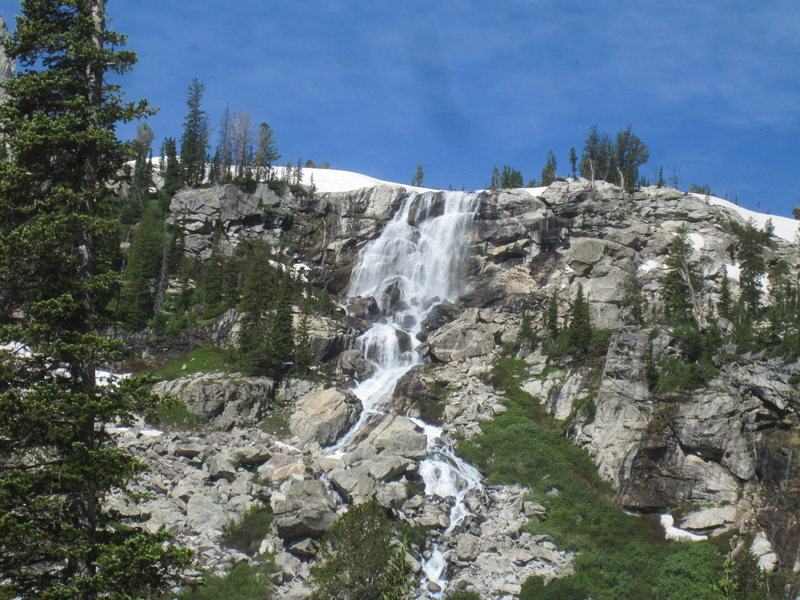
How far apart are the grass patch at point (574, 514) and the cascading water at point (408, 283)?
10.4ft

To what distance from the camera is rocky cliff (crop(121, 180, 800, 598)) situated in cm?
3641

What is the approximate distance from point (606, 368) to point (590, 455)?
6.99 meters

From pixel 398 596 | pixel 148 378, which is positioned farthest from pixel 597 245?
pixel 148 378

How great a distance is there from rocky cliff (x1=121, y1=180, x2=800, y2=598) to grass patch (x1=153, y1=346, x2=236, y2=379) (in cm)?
238

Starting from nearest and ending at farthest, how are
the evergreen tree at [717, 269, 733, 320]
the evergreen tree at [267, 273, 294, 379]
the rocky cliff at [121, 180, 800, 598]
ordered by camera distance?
the rocky cliff at [121, 180, 800, 598], the evergreen tree at [267, 273, 294, 379], the evergreen tree at [717, 269, 733, 320]

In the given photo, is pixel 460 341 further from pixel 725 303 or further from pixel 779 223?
pixel 779 223

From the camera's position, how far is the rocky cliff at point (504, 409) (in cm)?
3641

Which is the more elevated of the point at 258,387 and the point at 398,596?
the point at 258,387

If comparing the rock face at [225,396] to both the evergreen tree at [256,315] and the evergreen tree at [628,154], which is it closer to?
the evergreen tree at [256,315]

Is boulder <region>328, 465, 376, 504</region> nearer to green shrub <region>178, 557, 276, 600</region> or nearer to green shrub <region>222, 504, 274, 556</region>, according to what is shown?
green shrub <region>222, 504, 274, 556</region>

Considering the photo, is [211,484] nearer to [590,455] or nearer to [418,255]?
[590,455]

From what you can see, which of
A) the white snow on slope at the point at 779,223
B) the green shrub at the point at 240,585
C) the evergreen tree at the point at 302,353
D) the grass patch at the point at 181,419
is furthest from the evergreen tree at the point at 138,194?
the white snow on slope at the point at 779,223

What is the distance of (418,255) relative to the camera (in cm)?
8325

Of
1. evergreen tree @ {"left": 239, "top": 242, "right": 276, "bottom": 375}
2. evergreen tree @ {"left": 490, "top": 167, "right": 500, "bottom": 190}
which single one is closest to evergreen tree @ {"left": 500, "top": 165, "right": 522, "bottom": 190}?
evergreen tree @ {"left": 490, "top": 167, "right": 500, "bottom": 190}
